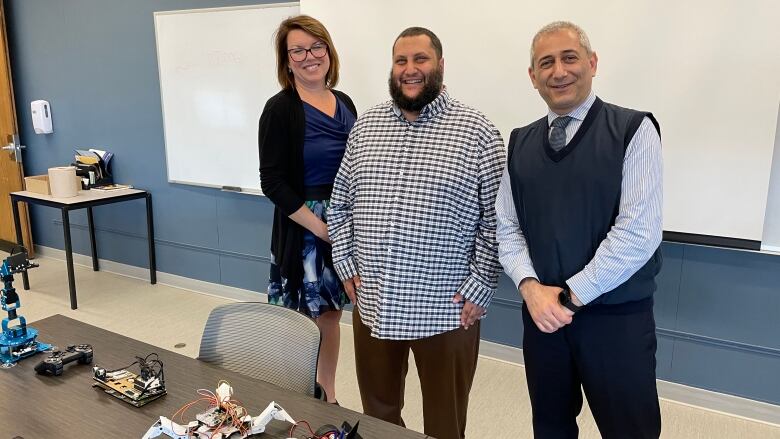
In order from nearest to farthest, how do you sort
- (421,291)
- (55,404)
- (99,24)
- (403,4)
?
(55,404)
(421,291)
(403,4)
(99,24)

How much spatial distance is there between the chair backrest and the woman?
0.49m

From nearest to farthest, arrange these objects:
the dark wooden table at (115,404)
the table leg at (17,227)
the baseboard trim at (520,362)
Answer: the dark wooden table at (115,404) → the baseboard trim at (520,362) → the table leg at (17,227)

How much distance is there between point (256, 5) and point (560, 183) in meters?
2.68

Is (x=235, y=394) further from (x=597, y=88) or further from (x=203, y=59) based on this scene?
(x=203, y=59)

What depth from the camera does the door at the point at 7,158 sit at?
4777 millimetres

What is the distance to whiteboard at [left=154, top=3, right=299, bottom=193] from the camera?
3.57m

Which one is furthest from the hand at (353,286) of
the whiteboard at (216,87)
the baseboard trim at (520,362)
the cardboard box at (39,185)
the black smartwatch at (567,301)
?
the cardboard box at (39,185)

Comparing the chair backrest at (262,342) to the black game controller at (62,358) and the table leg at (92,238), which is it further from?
the table leg at (92,238)

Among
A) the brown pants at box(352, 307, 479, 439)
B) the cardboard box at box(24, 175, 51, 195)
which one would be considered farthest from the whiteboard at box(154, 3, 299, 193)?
the brown pants at box(352, 307, 479, 439)

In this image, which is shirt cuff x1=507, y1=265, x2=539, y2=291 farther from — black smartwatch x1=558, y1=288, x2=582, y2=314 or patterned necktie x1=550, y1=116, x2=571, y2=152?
patterned necktie x1=550, y1=116, x2=571, y2=152

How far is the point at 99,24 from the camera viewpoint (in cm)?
429

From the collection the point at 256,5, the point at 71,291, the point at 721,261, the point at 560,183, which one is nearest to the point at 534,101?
the point at 721,261

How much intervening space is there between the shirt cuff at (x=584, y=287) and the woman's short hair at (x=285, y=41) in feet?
4.03

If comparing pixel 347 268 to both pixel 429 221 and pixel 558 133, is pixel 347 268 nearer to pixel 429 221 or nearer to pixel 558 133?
pixel 429 221
